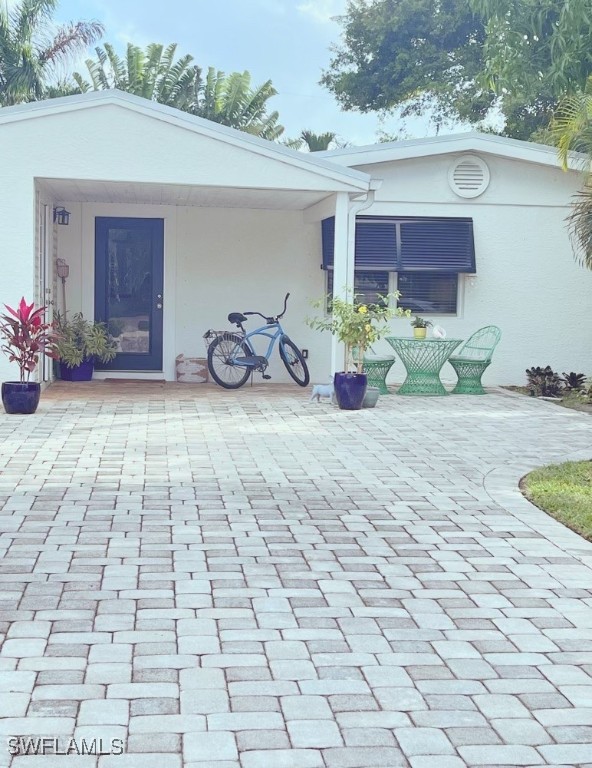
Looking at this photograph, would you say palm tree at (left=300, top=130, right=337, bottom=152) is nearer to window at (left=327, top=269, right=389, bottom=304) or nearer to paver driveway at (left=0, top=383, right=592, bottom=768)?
window at (left=327, top=269, right=389, bottom=304)

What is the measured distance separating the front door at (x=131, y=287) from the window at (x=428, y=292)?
3301mm

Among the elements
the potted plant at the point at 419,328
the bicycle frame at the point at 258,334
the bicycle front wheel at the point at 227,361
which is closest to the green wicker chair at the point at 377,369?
the potted plant at the point at 419,328

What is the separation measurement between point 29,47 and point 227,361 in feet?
48.1

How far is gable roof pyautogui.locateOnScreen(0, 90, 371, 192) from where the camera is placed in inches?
420

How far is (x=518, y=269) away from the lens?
1395cm

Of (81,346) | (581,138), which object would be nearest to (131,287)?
(81,346)

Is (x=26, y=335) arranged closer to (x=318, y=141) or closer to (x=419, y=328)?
(x=419, y=328)

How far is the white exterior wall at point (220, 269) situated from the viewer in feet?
45.8

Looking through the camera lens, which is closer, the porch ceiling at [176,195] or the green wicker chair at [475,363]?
A: the porch ceiling at [176,195]

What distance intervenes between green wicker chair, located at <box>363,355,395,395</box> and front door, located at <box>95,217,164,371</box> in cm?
323

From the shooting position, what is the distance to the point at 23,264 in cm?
1091

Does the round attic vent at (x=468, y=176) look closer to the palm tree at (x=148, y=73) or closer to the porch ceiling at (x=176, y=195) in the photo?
the porch ceiling at (x=176, y=195)

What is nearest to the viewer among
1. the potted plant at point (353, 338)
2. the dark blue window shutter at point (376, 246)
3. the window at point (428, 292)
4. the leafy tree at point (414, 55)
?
the potted plant at point (353, 338)

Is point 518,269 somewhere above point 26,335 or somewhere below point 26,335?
above
